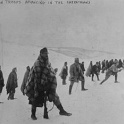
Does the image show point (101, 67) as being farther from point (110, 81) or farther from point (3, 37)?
point (3, 37)

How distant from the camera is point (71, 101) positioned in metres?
1.05

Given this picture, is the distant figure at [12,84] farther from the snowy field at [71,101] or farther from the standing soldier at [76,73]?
the standing soldier at [76,73]

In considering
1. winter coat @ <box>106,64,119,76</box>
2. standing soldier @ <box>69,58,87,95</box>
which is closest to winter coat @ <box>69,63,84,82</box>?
standing soldier @ <box>69,58,87,95</box>

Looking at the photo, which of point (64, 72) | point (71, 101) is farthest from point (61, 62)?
point (71, 101)

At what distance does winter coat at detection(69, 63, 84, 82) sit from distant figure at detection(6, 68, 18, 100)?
23 cm

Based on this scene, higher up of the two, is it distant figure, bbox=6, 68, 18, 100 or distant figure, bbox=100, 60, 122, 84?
distant figure, bbox=100, 60, 122, 84

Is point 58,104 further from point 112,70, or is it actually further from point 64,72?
point 112,70

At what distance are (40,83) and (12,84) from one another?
0.13m

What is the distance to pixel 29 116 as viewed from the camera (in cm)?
103

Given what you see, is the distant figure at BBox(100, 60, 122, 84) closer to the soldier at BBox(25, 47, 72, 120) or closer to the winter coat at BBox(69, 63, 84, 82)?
the winter coat at BBox(69, 63, 84, 82)

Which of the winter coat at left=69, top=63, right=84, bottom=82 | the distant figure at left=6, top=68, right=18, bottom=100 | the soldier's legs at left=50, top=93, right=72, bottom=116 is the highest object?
the winter coat at left=69, top=63, right=84, bottom=82

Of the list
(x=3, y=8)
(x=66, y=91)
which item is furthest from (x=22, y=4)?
(x=66, y=91)

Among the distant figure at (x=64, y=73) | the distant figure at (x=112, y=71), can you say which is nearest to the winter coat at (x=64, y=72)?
the distant figure at (x=64, y=73)

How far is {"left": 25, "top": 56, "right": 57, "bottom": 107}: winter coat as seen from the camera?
1.02 meters
